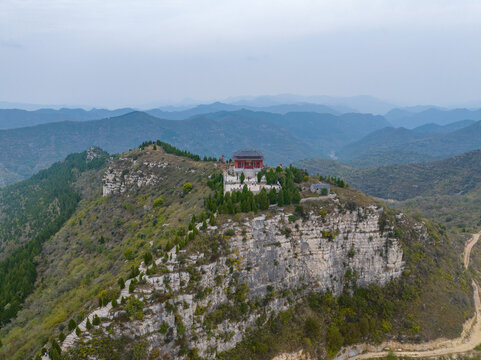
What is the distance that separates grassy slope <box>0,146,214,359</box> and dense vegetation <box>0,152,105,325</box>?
9.34 ft

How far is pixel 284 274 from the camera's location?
49719mm

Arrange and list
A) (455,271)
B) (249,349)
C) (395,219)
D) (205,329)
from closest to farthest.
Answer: (205,329), (249,349), (395,219), (455,271)

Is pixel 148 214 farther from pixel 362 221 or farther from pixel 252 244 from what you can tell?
pixel 362 221

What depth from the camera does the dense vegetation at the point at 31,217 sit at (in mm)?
64250

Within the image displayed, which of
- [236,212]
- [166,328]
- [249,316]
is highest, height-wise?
[236,212]

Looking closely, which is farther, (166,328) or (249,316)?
(249,316)

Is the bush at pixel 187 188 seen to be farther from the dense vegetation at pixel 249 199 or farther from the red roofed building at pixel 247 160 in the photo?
the red roofed building at pixel 247 160

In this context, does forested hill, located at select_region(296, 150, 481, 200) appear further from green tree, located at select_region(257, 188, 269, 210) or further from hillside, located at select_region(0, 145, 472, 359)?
Answer: green tree, located at select_region(257, 188, 269, 210)

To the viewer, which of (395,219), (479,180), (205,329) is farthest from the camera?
(479,180)

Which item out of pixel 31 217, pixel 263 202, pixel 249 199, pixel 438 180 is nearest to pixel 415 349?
pixel 263 202

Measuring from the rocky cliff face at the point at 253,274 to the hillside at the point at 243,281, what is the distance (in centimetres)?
18

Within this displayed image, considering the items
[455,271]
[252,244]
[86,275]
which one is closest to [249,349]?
[252,244]

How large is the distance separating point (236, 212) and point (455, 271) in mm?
50891

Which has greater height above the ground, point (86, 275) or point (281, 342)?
point (86, 275)
